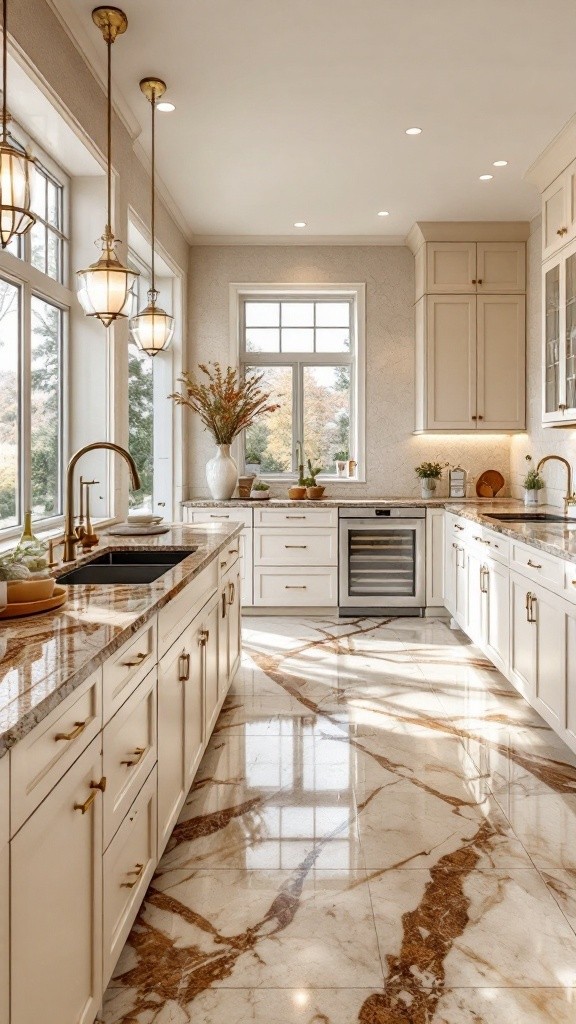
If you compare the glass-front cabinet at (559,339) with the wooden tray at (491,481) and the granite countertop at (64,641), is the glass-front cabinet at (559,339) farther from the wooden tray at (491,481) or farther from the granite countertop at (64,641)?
the granite countertop at (64,641)

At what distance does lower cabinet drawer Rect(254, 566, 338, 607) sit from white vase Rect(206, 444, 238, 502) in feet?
2.20

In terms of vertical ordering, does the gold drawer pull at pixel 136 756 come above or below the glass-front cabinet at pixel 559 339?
below

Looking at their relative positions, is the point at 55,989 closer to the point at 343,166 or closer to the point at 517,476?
the point at 343,166

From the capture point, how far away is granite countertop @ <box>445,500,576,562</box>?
300cm

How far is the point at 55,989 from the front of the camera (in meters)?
1.21

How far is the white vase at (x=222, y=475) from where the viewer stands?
576 centimetres

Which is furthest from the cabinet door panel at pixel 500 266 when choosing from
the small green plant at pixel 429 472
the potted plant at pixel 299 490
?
the potted plant at pixel 299 490

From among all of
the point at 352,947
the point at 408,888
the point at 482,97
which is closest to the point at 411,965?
the point at 352,947

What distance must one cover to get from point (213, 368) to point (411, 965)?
16.6 feet

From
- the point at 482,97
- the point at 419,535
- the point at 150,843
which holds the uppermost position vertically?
the point at 482,97

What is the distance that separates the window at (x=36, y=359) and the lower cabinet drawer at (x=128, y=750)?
136cm

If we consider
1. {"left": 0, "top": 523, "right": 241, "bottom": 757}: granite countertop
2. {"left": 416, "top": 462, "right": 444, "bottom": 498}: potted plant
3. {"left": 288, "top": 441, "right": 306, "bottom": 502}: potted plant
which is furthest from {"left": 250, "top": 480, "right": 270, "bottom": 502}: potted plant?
{"left": 0, "top": 523, "right": 241, "bottom": 757}: granite countertop

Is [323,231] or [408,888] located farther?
[323,231]

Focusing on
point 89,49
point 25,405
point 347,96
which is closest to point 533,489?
point 347,96
